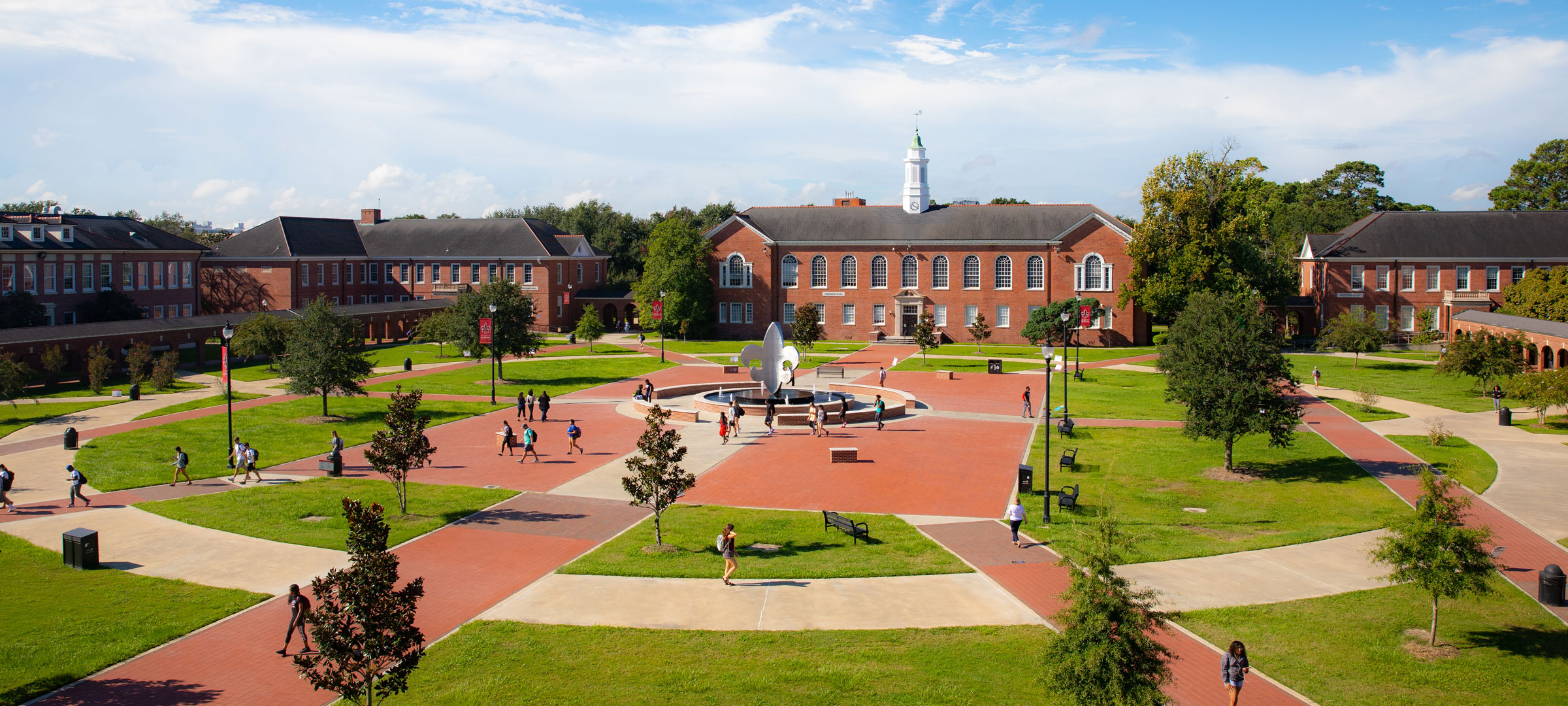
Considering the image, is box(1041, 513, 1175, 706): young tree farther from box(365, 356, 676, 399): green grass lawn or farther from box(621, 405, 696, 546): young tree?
box(365, 356, 676, 399): green grass lawn

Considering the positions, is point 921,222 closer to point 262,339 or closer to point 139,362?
point 262,339

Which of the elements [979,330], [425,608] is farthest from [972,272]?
[425,608]

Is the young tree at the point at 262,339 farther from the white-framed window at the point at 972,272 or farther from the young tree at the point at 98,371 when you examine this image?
the white-framed window at the point at 972,272

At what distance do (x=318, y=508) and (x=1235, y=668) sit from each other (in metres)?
20.9

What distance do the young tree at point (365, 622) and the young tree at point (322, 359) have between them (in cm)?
2905

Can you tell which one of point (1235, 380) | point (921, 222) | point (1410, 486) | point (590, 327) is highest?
point (921, 222)

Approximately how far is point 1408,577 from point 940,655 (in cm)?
817

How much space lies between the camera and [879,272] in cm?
7681

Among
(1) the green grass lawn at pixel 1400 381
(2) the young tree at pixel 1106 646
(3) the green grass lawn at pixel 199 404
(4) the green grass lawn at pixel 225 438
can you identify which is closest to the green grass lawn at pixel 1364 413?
(1) the green grass lawn at pixel 1400 381

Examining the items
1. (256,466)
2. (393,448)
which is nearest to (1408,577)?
(393,448)

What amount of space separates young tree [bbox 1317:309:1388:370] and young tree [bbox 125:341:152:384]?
214 ft

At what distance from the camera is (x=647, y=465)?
830 inches

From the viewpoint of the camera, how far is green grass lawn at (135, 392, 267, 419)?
39.0m

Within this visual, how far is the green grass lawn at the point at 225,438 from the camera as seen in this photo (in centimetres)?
2841
